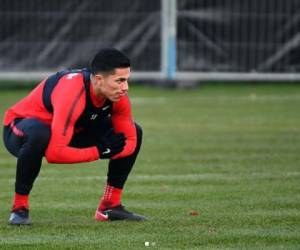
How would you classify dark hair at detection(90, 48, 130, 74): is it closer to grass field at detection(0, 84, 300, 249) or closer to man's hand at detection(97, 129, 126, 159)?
man's hand at detection(97, 129, 126, 159)

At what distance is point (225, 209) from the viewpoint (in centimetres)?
863

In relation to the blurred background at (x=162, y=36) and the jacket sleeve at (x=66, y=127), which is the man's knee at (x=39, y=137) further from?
the blurred background at (x=162, y=36)

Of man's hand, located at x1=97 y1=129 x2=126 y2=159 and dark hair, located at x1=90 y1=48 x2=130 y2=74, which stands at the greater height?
dark hair, located at x1=90 y1=48 x2=130 y2=74

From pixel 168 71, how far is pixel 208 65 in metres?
0.76

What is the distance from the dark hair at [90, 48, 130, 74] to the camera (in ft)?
25.4

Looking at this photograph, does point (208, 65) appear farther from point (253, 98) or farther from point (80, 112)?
point (80, 112)

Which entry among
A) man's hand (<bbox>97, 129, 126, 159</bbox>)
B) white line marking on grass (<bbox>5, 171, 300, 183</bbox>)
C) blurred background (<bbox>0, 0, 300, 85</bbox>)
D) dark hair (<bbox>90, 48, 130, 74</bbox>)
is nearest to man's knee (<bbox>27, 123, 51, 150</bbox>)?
man's hand (<bbox>97, 129, 126, 159</bbox>)

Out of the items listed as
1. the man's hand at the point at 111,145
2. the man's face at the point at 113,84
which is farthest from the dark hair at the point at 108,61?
the man's hand at the point at 111,145

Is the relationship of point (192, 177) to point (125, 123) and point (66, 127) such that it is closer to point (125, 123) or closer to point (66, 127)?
point (125, 123)

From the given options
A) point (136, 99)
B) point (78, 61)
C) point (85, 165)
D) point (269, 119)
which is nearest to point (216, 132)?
point (269, 119)

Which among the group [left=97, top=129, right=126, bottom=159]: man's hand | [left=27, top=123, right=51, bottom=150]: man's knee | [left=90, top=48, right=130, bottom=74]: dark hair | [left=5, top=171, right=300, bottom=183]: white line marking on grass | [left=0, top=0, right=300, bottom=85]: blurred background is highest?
[left=90, top=48, right=130, bottom=74]: dark hair

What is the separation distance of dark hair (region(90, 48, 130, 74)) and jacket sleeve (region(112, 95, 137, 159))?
1.31 feet

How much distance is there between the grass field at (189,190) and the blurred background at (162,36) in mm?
3533

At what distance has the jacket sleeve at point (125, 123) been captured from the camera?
811 cm
